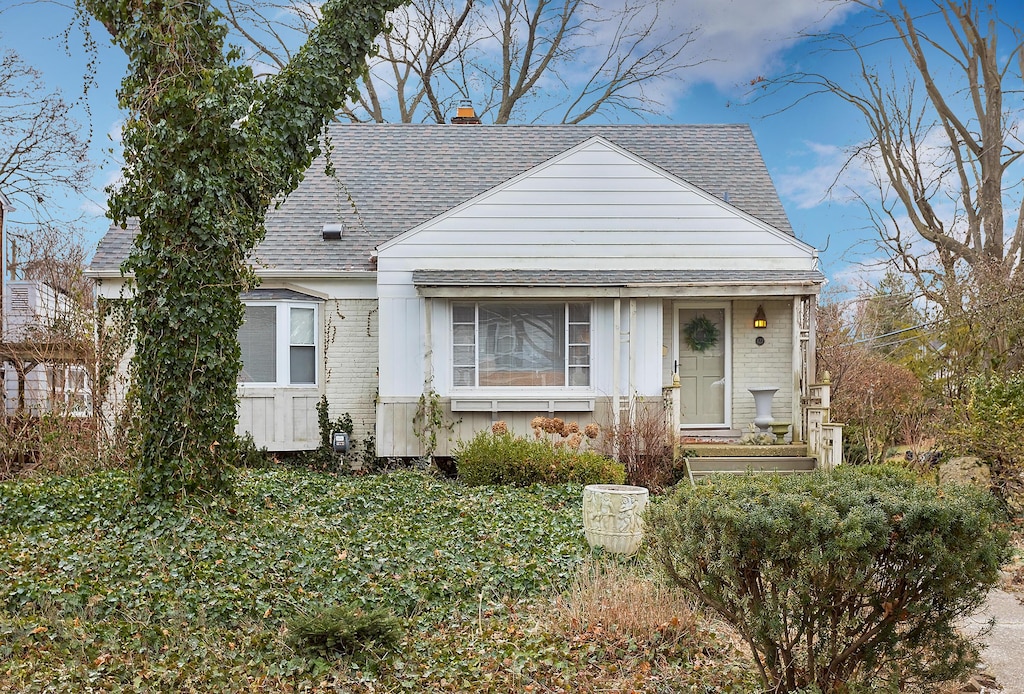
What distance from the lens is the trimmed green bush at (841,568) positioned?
13.0ft

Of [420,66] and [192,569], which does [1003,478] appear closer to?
[192,569]

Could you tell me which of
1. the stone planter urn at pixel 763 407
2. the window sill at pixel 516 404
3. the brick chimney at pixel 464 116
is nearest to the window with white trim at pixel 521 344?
the window sill at pixel 516 404

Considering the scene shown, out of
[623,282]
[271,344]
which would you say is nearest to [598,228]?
[623,282]

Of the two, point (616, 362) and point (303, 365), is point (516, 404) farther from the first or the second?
point (303, 365)

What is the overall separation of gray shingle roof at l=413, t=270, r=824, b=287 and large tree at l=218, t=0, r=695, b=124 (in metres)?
10.8

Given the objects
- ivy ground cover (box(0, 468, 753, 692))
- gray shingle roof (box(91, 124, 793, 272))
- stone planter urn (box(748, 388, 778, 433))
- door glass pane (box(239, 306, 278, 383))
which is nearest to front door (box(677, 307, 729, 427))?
stone planter urn (box(748, 388, 778, 433))

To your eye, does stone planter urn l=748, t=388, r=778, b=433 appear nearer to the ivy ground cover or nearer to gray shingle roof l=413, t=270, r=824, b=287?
gray shingle roof l=413, t=270, r=824, b=287

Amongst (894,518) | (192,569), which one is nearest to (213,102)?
(192,569)

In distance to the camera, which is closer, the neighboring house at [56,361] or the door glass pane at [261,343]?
the neighboring house at [56,361]

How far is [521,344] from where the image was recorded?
42.5 feet

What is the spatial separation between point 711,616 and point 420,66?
63.6 feet

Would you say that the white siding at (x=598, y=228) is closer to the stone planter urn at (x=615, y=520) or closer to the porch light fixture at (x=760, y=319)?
the porch light fixture at (x=760, y=319)

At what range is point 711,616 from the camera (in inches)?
236

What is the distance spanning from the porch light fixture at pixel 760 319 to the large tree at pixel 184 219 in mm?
8146
